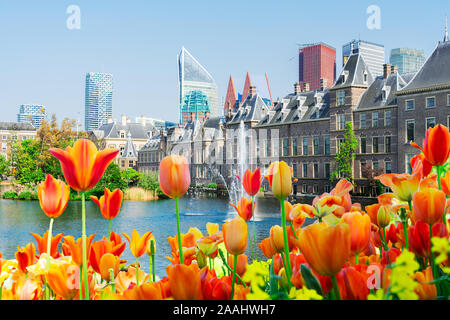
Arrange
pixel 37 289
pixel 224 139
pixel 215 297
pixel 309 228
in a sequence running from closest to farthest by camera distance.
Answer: pixel 309 228
pixel 215 297
pixel 37 289
pixel 224 139

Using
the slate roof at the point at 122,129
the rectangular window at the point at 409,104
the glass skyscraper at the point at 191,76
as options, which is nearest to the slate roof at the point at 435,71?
the rectangular window at the point at 409,104

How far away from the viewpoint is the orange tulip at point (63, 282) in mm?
1284

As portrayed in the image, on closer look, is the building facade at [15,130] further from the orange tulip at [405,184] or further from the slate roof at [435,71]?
the orange tulip at [405,184]

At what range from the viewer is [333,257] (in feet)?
3.09

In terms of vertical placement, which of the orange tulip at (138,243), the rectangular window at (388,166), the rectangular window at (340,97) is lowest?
the orange tulip at (138,243)

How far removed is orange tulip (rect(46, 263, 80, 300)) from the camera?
50.6 inches

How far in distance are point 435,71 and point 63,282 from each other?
32.8m

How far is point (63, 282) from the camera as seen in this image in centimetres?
131

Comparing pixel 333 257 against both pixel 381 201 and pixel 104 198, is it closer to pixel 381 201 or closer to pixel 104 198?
pixel 381 201

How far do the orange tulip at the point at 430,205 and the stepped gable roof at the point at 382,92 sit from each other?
33013 mm

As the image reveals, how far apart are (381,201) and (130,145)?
217ft

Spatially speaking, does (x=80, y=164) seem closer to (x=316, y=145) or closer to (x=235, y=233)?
(x=235, y=233)

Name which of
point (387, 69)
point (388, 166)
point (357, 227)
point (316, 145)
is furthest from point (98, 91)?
point (357, 227)

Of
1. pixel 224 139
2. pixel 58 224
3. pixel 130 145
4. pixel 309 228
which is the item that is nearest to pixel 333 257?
pixel 309 228
